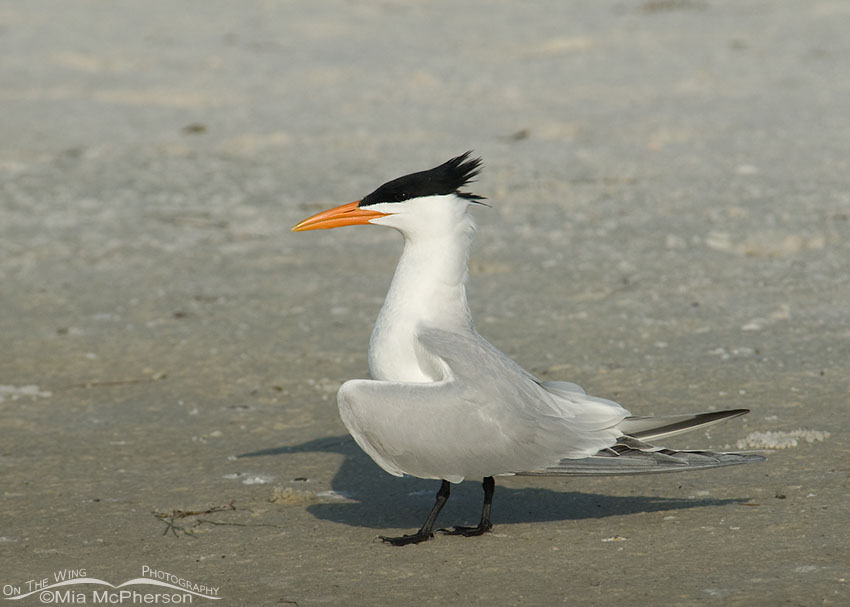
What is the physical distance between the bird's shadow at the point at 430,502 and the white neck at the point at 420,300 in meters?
0.54

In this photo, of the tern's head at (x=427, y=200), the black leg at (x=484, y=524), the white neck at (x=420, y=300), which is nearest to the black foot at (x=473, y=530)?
the black leg at (x=484, y=524)

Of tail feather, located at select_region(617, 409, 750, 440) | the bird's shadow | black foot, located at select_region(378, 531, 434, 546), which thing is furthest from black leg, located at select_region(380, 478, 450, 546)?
tail feather, located at select_region(617, 409, 750, 440)

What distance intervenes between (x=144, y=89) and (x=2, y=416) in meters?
6.85

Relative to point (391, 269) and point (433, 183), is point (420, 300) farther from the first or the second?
point (391, 269)

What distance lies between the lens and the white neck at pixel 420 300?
4.36m

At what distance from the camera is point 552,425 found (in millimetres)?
4164

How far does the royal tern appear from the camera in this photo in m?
4.09

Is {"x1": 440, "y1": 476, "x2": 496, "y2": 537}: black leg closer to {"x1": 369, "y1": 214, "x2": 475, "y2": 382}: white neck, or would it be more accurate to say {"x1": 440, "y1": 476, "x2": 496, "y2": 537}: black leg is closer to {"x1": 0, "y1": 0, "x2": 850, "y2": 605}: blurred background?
{"x1": 0, "y1": 0, "x2": 850, "y2": 605}: blurred background

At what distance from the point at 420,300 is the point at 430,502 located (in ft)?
2.74

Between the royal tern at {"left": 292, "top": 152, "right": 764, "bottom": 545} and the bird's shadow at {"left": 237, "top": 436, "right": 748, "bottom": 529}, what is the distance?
0.83ft

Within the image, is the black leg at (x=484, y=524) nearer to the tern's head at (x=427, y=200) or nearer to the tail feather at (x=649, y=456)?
the tail feather at (x=649, y=456)

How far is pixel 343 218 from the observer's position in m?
4.63

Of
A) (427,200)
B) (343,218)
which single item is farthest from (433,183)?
(343,218)

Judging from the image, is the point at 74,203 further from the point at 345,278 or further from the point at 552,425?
the point at 552,425
